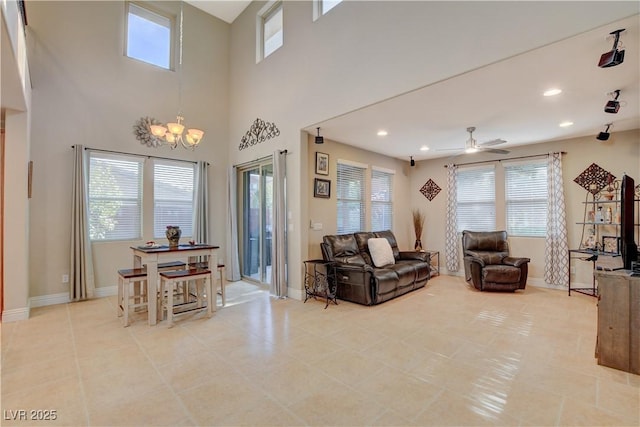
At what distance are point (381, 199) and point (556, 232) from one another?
10.6ft

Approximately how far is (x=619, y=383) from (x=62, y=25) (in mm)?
7925

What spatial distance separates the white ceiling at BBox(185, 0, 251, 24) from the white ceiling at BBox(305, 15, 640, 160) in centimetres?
350

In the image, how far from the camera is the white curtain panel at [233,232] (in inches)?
234

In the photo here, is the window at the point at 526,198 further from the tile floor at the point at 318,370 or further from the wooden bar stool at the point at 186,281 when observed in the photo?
the wooden bar stool at the point at 186,281

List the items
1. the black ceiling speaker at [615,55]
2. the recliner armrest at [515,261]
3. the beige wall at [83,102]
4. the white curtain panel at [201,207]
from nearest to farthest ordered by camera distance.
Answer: the black ceiling speaker at [615,55] < the beige wall at [83,102] < the recliner armrest at [515,261] < the white curtain panel at [201,207]

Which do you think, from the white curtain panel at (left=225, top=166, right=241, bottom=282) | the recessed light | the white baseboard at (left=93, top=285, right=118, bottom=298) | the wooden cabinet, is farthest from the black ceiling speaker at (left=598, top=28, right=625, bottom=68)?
the white baseboard at (left=93, top=285, right=118, bottom=298)

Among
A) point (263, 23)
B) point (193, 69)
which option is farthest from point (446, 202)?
point (193, 69)

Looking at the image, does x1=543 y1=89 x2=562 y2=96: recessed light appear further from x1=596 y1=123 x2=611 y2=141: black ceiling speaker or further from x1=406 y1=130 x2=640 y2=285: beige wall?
x1=406 y1=130 x2=640 y2=285: beige wall

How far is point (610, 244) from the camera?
4758 millimetres

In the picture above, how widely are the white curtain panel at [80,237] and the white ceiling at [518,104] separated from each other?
3.63 meters

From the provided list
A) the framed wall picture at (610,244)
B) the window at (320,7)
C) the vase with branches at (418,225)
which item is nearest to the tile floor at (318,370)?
the framed wall picture at (610,244)

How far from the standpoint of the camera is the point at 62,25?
4.53 m

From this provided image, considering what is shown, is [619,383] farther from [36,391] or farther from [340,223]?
[36,391]

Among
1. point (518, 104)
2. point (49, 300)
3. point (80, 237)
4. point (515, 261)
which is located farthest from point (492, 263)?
point (49, 300)
